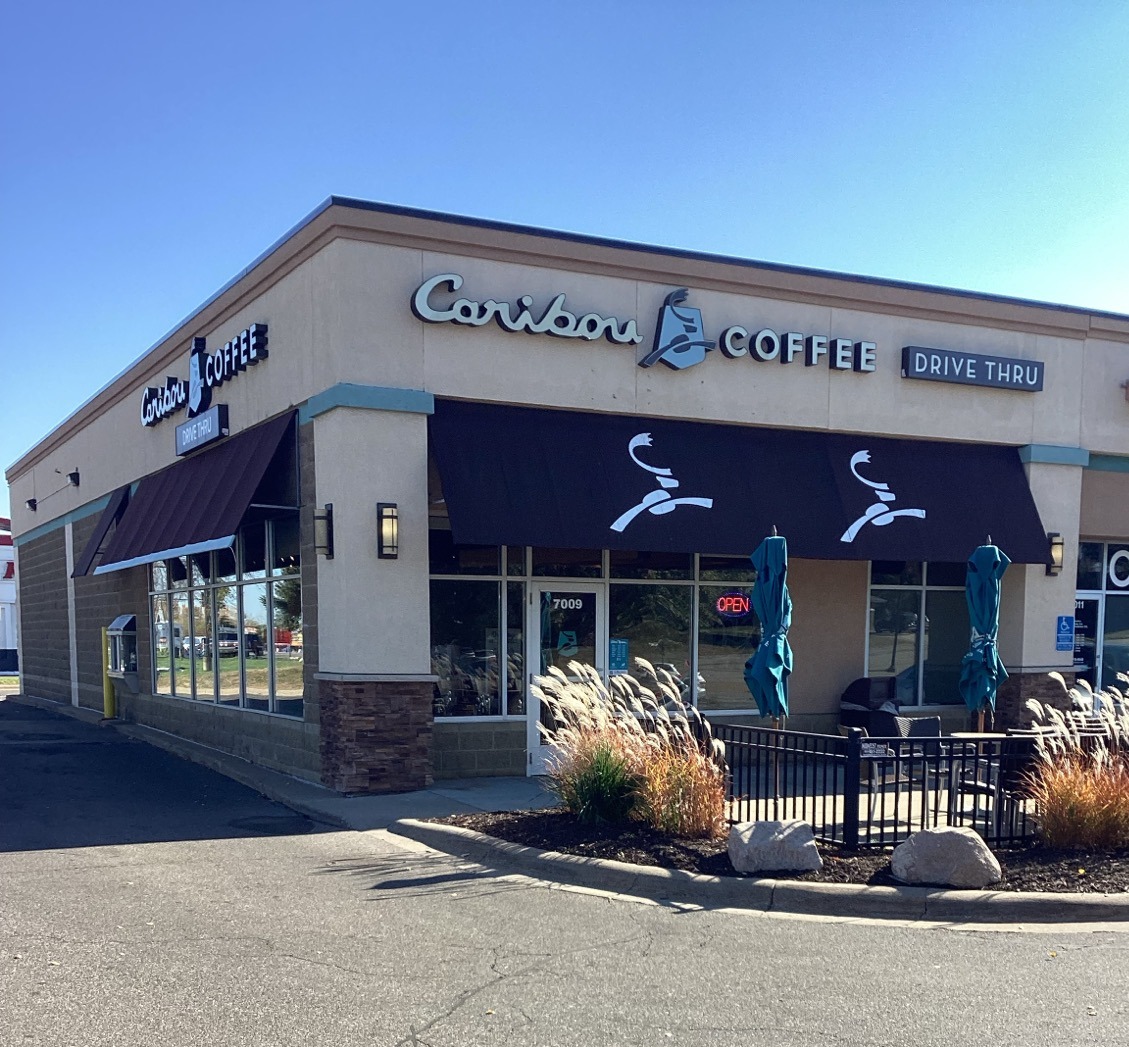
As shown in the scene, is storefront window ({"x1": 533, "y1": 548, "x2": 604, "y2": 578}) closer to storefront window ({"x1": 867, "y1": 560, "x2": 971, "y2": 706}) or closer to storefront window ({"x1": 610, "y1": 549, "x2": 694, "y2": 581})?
storefront window ({"x1": 610, "y1": 549, "x2": 694, "y2": 581})

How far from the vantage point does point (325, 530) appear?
11.3 meters

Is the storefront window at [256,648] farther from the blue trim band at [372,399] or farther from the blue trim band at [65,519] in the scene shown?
the blue trim band at [65,519]

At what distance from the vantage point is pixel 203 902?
7113mm

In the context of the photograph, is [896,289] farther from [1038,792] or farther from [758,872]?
[758,872]

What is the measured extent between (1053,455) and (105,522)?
1627cm

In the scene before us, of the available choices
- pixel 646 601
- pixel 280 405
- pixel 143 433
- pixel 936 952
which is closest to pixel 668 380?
pixel 646 601

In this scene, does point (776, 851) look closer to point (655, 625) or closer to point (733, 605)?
point (655, 625)

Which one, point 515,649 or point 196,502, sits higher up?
point 196,502

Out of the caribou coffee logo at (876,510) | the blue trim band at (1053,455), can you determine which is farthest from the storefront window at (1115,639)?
the caribou coffee logo at (876,510)

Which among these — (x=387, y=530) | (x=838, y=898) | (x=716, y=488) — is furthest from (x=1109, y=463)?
(x=838, y=898)

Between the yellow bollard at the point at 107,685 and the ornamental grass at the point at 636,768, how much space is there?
13519 millimetres

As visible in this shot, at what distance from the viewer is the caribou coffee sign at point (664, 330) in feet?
38.1

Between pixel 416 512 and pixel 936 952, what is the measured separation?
7.02 meters

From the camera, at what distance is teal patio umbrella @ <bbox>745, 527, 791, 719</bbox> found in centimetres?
952
